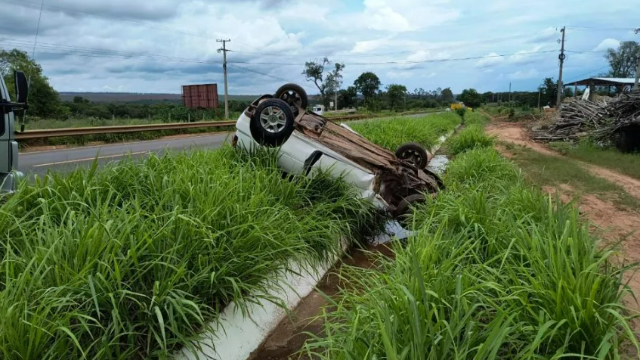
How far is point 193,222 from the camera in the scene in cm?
313

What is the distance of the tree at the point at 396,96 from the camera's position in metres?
86.1

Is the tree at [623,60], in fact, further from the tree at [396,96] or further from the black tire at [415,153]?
the black tire at [415,153]

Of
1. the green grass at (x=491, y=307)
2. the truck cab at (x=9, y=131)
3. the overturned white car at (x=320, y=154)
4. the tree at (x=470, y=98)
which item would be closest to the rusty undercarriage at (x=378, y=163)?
the overturned white car at (x=320, y=154)

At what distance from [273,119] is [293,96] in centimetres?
84

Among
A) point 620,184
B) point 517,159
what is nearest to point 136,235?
point 620,184

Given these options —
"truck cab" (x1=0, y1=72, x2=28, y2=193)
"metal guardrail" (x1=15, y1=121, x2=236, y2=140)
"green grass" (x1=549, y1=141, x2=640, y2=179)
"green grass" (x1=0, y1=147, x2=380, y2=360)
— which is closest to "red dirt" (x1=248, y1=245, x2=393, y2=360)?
"green grass" (x1=0, y1=147, x2=380, y2=360)

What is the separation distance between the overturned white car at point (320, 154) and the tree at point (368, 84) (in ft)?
275

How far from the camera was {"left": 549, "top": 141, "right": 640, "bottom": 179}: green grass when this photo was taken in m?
11.2

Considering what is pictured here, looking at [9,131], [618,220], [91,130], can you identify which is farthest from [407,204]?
[91,130]

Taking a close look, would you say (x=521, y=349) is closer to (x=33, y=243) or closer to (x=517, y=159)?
(x=33, y=243)

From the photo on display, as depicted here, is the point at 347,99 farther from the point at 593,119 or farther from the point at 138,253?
the point at 138,253

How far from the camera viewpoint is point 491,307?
265 cm

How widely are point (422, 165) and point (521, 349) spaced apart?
5.67m

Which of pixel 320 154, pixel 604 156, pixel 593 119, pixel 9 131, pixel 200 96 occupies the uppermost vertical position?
pixel 200 96
